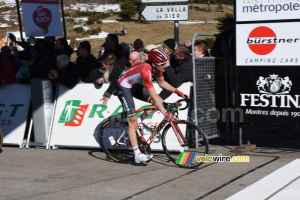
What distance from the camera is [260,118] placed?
9.63 m

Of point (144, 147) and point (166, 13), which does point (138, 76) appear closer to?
point (144, 147)

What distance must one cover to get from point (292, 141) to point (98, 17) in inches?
2537

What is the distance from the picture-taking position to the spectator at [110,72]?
33.7ft

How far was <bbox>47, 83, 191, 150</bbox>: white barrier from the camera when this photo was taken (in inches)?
419

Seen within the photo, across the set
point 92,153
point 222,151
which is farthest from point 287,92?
point 92,153

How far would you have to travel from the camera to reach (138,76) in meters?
8.85

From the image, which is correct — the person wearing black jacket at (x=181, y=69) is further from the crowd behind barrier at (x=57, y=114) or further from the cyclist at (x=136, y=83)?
the cyclist at (x=136, y=83)

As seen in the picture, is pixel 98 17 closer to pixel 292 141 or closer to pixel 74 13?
pixel 74 13

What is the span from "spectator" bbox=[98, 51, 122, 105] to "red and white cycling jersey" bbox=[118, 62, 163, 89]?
120 centimetres

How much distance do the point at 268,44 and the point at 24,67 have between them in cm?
503

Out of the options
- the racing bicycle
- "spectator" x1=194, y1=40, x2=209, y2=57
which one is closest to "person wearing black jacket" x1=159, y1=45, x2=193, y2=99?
the racing bicycle

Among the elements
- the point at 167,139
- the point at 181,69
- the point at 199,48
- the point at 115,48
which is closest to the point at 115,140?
the point at 167,139

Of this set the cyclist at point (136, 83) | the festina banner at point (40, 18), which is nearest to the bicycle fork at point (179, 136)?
the cyclist at point (136, 83)

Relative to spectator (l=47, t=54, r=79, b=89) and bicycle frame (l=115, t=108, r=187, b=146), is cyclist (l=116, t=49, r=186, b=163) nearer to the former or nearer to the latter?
bicycle frame (l=115, t=108, r=187, b=146)
